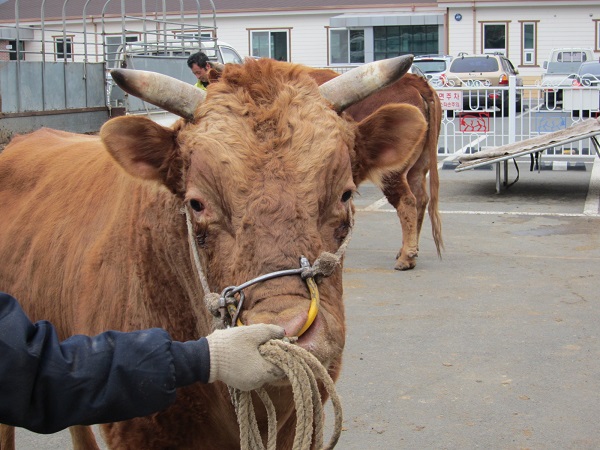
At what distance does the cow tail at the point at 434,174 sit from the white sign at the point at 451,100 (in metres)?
7.20

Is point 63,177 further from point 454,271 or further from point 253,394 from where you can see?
point 454,271

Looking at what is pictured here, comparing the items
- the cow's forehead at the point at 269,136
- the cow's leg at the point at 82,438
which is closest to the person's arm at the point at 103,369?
the cow's forehead at the point at 269,136

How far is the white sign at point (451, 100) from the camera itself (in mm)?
Result: 16531

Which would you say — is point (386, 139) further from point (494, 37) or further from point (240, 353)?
point (494, 37)

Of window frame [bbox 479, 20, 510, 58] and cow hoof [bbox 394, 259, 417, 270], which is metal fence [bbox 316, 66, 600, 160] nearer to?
cow hoof [bbox 394, 259, 417, 270]

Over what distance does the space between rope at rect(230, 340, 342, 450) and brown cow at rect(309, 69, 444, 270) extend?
584 cm

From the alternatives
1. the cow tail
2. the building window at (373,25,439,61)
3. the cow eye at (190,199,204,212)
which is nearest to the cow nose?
the cow eye at (190,199,204,212)

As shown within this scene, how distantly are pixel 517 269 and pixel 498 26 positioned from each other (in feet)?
114

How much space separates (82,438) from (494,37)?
129 ft

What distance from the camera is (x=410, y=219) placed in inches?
342

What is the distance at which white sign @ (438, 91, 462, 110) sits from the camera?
1653 centimetres

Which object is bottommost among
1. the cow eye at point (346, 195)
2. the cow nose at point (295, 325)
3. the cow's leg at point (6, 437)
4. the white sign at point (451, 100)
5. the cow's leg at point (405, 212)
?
the cow's leg at point (6, 437)

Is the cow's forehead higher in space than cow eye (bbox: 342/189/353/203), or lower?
higher

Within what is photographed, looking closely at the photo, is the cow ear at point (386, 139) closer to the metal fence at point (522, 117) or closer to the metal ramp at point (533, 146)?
the metal ramp at point (533, 146)
